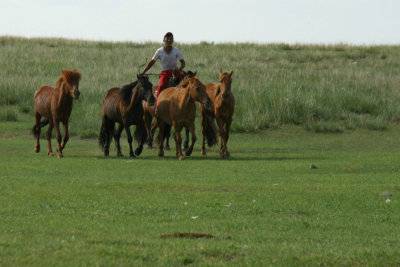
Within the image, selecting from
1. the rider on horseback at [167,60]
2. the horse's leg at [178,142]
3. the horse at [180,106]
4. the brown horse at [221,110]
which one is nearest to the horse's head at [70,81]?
the horse at [180,106]

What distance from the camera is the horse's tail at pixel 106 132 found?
780 inches

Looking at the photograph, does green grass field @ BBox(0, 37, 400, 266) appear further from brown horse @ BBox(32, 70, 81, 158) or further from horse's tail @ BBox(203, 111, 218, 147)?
brown horse @ BBox(32, 70, 81, 158)

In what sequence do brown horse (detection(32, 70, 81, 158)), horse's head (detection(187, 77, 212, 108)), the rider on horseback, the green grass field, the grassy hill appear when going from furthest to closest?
the grassy hill, the rider on horseback, brown horse (detection(32, 70, 81, 158)), horse's head (detection(187, 77, 212, 108)), the green grass field

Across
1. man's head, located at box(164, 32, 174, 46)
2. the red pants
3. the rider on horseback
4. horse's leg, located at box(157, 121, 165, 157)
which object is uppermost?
man's head, located at box(164, 32, 174, 46)

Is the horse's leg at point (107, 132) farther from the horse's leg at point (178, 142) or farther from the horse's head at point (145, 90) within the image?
the horse's leg at point (178, 142)

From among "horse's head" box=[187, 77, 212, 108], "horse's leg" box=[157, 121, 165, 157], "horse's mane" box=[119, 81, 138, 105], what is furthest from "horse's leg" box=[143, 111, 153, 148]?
"horse's head" box=[187, 77, 212, 108]

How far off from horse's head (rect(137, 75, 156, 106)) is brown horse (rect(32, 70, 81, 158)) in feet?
5.03

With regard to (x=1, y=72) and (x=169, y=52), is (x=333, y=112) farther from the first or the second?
(x=1, y=72)

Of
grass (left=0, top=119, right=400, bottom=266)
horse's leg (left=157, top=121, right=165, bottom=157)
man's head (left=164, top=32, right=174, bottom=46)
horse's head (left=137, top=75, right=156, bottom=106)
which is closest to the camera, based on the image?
grass (left=0, top=119, right=400, bottom=266)

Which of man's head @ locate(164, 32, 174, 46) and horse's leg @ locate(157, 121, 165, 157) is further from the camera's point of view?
man's head @ locate(164, 32, 174, 46)

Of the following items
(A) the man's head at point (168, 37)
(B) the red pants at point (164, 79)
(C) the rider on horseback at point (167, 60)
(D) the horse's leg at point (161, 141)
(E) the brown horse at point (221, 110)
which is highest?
(A) the man's head at point (168, 37)

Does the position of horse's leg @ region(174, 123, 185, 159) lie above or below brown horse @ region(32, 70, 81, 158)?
below

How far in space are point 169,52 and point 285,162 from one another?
5.10 m

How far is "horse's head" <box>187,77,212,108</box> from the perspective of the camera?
18.3 metres
